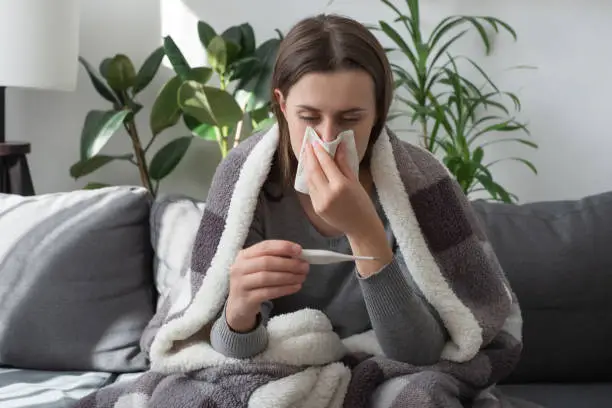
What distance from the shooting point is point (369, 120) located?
1153mm

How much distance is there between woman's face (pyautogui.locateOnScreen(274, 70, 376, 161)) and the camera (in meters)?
1.11

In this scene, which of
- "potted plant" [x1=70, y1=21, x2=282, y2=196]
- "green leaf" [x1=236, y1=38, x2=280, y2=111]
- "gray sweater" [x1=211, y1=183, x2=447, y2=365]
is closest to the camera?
"gray sweater" [x1=211, y1=183, x2=447, y2=365]

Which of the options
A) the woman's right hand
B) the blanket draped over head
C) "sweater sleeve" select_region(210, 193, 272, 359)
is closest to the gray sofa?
the blanket draped over head

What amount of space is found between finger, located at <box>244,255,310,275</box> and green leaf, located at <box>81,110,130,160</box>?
1.03 metres

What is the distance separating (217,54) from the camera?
1990 mm

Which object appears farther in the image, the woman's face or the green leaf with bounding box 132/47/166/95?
the green leaf with bounding box 132/47/166/95

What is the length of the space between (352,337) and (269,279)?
311 millimetres

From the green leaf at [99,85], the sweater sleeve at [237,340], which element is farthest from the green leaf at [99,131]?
the sweater sleeve at [237,340]

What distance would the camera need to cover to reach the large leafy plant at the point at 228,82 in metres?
1.92

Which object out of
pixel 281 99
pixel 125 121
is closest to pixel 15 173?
pixel 125 121

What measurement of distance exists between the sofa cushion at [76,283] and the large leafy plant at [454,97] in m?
0.78

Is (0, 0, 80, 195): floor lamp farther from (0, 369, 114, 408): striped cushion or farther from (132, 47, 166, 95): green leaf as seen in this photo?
(0, 369, 114, 408): striped cushion

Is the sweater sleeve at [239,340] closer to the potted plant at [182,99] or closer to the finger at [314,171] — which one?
the finger at [314,171]

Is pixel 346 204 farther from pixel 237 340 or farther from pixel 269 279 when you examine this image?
pixel 237 340
